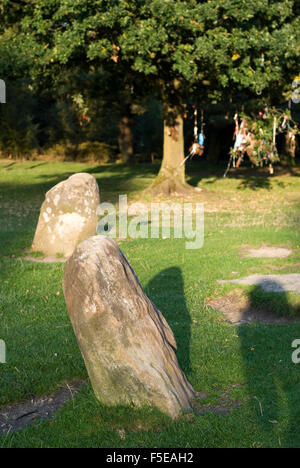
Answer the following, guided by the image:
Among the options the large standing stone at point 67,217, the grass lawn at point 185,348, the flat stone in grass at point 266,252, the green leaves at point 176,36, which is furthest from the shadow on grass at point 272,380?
the green leaves at point 176,36

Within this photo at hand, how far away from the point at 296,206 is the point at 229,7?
21.7 feet

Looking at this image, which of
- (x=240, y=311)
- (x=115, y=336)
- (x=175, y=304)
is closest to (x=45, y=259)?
(x=175, y=304)

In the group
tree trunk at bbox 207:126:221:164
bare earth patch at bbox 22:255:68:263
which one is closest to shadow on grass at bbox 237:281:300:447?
bare earth patch at bbox 22:255:68:263

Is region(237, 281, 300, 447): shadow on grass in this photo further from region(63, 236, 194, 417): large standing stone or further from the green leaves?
the green leaves

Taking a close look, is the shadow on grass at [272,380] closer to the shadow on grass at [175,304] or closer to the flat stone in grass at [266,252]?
the shadow on grass at [175,304]

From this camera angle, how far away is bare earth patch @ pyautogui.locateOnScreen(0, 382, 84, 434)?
5.26 meters

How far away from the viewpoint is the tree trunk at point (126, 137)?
36781 mm

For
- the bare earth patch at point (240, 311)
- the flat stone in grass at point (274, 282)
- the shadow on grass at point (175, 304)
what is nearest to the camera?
the shadow on grass at point (175, 304)

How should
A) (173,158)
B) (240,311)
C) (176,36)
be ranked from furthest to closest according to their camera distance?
1. (173,158)
2. (176,36)
3. (240,311)

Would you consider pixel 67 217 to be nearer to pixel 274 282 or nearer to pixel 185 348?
pixel 274 282

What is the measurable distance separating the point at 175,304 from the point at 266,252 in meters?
3.96

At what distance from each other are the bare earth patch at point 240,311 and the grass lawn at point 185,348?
112 millimetres

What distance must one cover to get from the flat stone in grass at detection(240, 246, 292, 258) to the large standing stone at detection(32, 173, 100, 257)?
3.24 meters

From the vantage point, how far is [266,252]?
12.4 m
